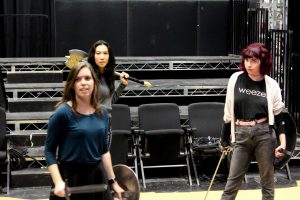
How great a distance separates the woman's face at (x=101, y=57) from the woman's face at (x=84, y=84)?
1.45 meters

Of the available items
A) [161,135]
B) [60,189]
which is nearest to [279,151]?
[60,189]

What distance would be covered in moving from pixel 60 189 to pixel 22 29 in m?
6.60

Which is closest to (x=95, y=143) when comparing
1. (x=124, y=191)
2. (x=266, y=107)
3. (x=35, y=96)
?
(x=124, y=191)

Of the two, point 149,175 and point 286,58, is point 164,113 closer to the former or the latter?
point 149,175

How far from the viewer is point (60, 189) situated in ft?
12.5

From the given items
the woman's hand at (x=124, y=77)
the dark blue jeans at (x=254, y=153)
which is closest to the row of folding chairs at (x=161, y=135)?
the woman's hand at (x=124, y=77)

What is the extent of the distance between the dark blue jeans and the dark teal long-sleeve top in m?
1.73

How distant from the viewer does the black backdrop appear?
35.0ft

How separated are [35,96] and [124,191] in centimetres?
461

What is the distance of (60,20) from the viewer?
420 inches

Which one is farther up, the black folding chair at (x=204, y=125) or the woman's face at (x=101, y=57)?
the woman's face at (x=101, y=57)

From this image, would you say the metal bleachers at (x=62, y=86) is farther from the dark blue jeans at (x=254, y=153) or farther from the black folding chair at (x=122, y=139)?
A: the dark blue jeans at (x=254, y=153)

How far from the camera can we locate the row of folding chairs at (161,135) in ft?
24.8

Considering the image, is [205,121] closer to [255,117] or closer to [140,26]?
[255,117]
